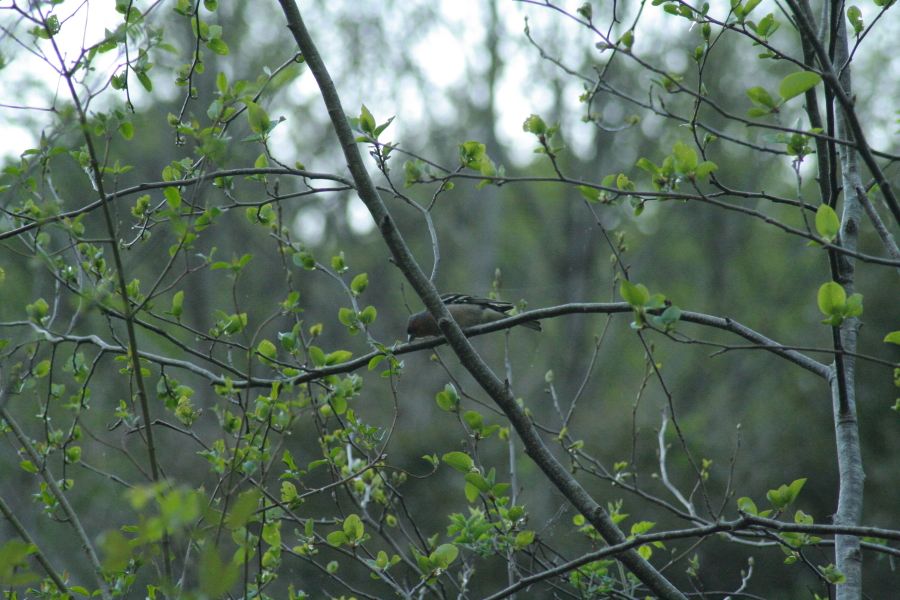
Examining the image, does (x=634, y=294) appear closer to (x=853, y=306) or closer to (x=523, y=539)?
(x=853, y=306)

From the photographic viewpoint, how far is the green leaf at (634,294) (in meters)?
2.66

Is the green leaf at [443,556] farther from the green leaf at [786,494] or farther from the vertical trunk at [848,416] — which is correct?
the vertical trunk at [848,416]

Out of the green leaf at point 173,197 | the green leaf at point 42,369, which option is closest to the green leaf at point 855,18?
the green leaf at point 173,197

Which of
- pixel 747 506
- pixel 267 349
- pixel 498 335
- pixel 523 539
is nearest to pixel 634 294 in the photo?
pixel 747 506

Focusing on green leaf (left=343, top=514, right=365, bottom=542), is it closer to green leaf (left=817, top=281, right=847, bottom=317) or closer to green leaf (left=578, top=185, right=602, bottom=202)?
green leaf (left=578, top=185, right=602, bottom=202)

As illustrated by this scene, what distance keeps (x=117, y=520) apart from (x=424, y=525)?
4395 mm

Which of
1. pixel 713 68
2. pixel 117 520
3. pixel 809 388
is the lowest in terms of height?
pixel 117 520

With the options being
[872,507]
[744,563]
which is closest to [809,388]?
[872,507]

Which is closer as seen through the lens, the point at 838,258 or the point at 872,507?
the point at 838,258

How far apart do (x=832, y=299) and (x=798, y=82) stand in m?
0.72

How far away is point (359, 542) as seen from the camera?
352 centimetres

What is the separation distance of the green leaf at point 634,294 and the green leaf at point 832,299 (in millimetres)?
565

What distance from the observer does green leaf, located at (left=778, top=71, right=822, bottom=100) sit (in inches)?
95.9

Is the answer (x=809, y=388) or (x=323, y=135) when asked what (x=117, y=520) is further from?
(x=809, y=388)
